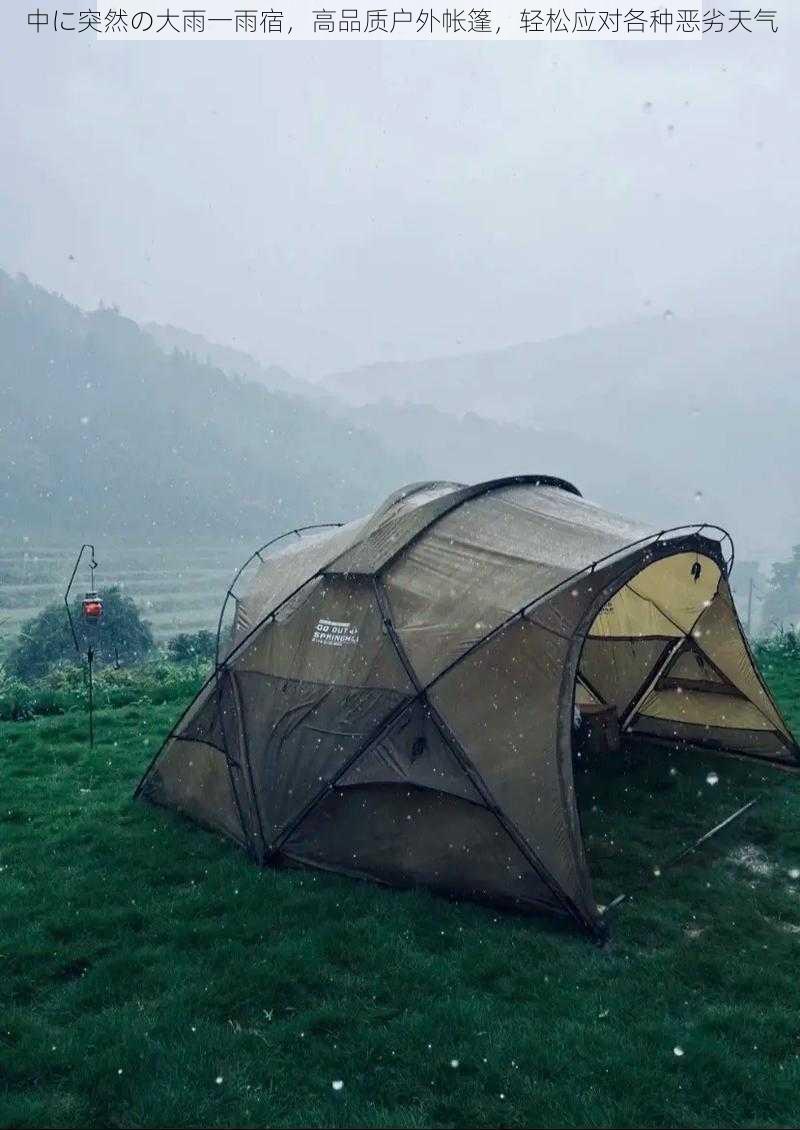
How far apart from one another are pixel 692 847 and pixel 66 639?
3373 centimetres

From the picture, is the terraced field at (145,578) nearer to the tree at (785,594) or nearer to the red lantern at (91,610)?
the tree at (785,594)

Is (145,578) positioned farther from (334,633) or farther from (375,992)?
(375,992)

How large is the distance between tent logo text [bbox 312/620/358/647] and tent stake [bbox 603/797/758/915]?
10.4ft

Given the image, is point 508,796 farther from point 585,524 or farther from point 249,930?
point 585,524

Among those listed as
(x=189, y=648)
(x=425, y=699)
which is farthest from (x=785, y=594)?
(x=425, y=699)

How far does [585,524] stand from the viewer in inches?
337

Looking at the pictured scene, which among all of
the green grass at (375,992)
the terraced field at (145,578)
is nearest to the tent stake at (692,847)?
the green grass at (375,992)

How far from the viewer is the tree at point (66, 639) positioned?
36719 mm

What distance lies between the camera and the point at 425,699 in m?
7.14

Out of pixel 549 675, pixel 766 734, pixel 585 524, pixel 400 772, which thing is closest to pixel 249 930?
pixel 400 772

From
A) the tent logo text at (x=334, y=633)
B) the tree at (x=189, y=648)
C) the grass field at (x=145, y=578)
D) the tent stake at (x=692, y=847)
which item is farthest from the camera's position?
the grass field at (x=145, y=578)

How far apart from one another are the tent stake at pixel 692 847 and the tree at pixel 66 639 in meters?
30.1

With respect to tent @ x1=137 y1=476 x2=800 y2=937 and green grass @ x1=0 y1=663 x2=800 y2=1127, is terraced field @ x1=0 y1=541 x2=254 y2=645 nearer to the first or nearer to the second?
tent @ x1=137 y1=476 x2=800 y2=937

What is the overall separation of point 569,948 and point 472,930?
0.74 meters
